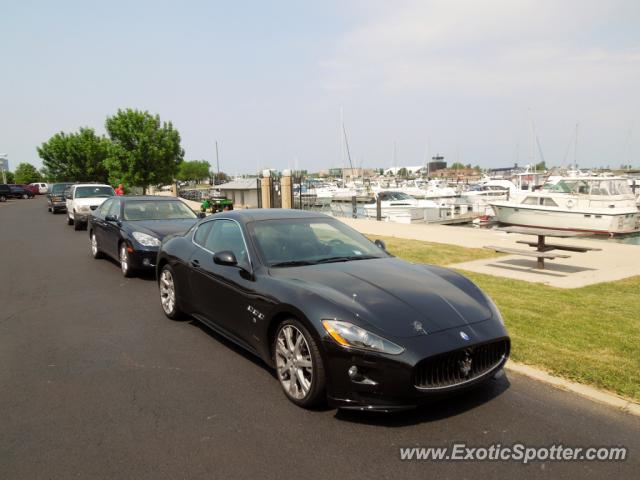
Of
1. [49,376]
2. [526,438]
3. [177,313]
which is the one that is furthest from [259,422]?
[177,313]

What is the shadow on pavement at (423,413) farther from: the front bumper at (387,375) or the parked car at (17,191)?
the parked car at (17,191)

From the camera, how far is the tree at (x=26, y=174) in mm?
115500

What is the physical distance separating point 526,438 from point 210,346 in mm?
3288

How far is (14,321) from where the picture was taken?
646 centimetres

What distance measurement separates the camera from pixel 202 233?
592 cm

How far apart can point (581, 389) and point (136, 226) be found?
25.6 ft

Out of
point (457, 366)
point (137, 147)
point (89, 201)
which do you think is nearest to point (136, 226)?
point (457, 366)

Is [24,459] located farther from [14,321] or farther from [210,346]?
[14,321]

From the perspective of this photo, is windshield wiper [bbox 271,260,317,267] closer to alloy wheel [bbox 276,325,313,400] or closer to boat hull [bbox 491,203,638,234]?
alloy wheel [bbox 276,325,313,400]

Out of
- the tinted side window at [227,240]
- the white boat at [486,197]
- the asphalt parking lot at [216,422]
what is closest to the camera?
the asphalt parking lot at [216,422]

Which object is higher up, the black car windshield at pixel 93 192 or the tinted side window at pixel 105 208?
the black car windshield at pixel 93 192

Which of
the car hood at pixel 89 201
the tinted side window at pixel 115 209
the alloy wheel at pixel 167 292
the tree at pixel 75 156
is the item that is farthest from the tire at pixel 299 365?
the tree at pixel 75 156

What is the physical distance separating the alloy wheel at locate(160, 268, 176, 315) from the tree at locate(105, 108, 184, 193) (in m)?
30.3

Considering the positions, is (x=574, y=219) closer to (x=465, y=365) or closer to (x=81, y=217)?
(x=81, y=217)
